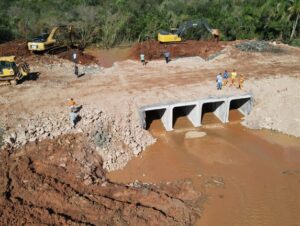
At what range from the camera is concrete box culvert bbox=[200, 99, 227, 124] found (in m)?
21.7

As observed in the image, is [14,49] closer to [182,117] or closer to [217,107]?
[182,117]

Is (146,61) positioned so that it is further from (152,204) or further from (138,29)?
(152,204)

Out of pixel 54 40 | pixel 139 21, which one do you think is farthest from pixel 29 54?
pixel 139 21

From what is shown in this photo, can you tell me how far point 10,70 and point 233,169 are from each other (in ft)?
48.6

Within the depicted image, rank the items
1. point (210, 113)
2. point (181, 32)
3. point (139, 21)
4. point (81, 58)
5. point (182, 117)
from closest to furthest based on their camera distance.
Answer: point (182, 117) < point (210, 113) < point (81, 58) < point (181, 32) < point (139, 21)

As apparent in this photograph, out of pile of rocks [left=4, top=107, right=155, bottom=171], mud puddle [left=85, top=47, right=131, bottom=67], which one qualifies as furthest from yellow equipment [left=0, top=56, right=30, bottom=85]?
mud puddle [left=85, top=47, right=131, bottom=67]

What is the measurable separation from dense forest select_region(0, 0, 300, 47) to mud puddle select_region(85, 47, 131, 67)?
1262 mm

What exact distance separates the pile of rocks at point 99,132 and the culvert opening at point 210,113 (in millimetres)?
4414

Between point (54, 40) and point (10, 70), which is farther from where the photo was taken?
point (54, 40)

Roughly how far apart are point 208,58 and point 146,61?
209 inches

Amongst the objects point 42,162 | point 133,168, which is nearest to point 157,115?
point 133,168

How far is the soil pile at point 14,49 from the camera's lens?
29422 mm

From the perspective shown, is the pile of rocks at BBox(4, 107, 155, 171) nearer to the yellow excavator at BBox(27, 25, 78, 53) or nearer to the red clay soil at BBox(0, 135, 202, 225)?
the red clay soil at BBox(0, 135, 202, 225)

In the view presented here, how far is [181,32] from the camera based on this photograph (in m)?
33.4
